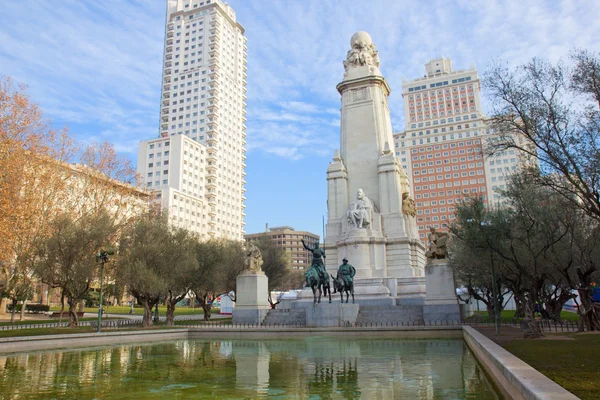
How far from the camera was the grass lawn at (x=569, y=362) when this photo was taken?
6.78 meters

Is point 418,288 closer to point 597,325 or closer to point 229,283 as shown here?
point 597,325

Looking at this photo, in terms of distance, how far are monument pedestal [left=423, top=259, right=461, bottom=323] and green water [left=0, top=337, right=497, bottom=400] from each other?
25.5ft

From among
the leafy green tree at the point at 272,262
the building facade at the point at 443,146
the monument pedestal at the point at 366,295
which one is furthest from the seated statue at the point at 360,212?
the building facade at the point at 443,146

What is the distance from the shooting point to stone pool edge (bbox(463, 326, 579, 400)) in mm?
5266

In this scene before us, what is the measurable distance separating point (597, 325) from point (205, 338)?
1663 cm

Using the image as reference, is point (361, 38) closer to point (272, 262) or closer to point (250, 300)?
point (272, 262)

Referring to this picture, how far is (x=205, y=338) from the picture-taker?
827 inches

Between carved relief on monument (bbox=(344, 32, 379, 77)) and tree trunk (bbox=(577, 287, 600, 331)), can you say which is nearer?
tree trunk (bbox=(577, 287, 600, 331))

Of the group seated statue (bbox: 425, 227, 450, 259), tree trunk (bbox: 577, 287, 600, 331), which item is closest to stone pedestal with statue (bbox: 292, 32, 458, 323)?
seated statue (bbox: 425, 227, 450, 259)

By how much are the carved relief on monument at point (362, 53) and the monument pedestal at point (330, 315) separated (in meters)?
21.7

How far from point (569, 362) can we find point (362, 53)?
3300 centimetres

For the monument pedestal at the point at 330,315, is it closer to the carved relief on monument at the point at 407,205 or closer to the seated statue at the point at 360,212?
the seated statue at the point at 360,212

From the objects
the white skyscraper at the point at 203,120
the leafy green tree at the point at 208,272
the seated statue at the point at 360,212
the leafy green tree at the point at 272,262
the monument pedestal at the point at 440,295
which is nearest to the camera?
the monument pedestal at the point at 440,295

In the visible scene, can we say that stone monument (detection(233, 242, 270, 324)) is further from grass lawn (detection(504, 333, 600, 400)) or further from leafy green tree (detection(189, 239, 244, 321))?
grass lawn (detection(504, 333, 600, 400))
